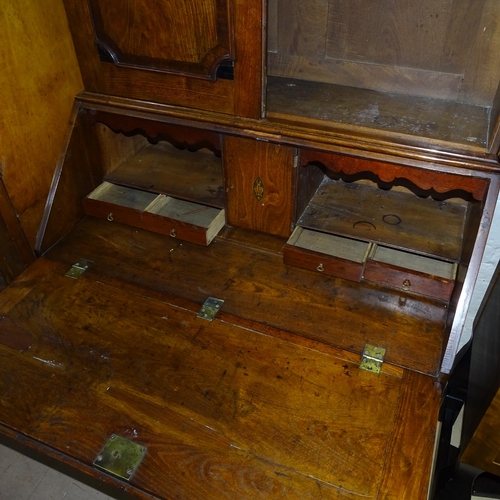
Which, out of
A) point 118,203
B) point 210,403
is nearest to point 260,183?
point 118,203

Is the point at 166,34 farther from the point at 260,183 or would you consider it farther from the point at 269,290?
the point at 269,290

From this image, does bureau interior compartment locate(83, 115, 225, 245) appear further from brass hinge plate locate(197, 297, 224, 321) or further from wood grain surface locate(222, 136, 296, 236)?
brass hinge plate locate(197, 297, 224, 321)

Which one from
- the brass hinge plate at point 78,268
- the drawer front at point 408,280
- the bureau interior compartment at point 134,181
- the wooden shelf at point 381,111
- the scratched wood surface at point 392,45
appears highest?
the scratched wood surface at point 392,45

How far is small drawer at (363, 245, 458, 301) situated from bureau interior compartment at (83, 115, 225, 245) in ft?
1.74

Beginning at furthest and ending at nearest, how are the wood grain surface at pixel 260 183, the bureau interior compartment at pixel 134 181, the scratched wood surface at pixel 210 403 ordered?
1. the bureau interior compartment at pixel 134 181
2. the wood grain surface at pixel 260 183
3. the scratched wood surface at pixel 210 403

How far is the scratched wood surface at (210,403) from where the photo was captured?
3.14ft

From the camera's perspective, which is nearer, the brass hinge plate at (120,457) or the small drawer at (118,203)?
the brass hinge plate at (120,457)

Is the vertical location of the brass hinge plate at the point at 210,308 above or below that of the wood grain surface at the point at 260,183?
below

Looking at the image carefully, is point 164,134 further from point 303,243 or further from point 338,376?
point 338,376

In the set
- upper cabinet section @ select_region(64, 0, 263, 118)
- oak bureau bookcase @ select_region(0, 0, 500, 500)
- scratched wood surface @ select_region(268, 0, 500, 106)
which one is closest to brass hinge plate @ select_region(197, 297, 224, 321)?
oak bureau bookcase @ select_region(0, 0, 500, 500)

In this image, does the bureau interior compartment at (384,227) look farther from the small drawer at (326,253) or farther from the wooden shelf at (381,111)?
the wooden shelf at (381,111)

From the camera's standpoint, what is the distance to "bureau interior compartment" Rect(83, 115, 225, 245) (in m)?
1.56

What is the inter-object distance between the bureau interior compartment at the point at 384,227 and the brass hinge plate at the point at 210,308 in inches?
10.4

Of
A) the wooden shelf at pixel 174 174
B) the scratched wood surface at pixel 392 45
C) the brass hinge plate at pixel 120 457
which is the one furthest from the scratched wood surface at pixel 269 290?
the scratched wood surface at pixel 392 45
